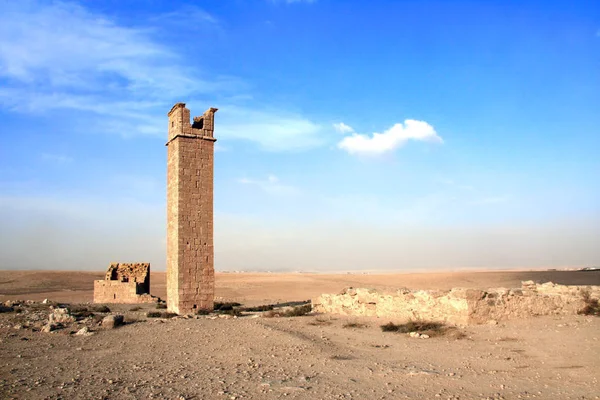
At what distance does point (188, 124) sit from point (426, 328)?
1107 centimetres

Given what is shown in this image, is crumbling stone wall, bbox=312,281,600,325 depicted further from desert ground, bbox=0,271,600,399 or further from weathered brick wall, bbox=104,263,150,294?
weathered brick wall, bbox=104,263,150,294

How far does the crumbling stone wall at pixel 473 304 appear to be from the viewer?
442 inches

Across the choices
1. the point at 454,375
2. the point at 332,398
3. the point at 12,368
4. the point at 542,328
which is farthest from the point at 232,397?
the point at 542,328

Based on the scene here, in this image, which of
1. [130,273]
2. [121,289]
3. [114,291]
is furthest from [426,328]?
[130,273]

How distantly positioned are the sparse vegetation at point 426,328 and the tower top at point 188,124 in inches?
388

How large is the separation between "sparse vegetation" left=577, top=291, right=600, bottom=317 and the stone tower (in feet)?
38.9

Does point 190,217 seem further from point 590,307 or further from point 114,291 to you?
point 590,307

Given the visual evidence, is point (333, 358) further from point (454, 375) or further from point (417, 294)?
point (417, 294)

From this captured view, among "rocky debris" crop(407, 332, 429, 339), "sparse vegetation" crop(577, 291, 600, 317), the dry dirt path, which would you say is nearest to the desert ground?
the dry dirt path

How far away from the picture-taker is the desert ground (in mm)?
6168

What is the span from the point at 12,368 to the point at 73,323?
5082mm

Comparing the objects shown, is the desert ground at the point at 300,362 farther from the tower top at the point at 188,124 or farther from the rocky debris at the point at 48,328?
the tower top at the point at 188,124

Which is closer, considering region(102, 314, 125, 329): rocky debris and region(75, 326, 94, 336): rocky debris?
region(75, 326, 94, 336): rocky debris

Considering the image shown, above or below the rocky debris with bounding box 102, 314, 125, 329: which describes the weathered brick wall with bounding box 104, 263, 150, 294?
above
